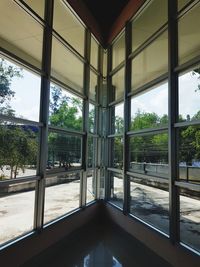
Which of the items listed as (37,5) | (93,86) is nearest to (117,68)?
(93,86)

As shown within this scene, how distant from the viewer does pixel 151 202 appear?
12.4ft

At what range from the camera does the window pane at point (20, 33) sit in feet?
9.97

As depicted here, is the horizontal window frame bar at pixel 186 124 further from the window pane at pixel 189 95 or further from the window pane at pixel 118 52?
the window pane at pixel 118 52

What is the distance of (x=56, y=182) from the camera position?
12.6 feet

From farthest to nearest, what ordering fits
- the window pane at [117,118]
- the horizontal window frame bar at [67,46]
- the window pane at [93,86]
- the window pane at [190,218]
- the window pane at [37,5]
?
the window pane at [93,86], the window pane at [117,118], the horizontal window frame bar at [67,46], the window pane at [37,5], the window pane at [190,218]

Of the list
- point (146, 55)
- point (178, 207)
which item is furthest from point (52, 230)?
point (146, 55)

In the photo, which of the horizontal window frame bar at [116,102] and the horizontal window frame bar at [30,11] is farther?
the horizontal window frame bar at [116,102]

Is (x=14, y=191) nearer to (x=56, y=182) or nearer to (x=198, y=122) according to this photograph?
(x=56, y=182)

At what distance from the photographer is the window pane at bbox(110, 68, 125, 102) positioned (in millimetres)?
4957

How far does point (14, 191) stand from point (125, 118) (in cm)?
258

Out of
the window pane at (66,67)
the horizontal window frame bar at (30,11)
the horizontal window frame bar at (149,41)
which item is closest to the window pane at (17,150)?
the window pane at (66,67)

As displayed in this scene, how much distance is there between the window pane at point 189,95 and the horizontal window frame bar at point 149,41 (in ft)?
3.16

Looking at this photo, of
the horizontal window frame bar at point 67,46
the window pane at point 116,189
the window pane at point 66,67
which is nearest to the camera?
the horizontal window frame bar at point 67,46

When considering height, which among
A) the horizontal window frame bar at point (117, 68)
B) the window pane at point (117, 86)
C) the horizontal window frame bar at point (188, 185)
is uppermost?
the horizontal window frame bar at point (117, 68)
